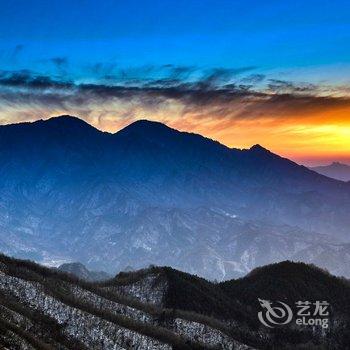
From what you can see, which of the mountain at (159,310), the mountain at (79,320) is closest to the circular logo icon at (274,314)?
the mountain at (159,310)

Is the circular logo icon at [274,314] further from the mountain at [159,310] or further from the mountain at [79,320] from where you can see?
the mountain at [79,320]

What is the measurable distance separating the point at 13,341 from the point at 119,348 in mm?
23437

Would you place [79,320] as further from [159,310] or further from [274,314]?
[274,314]

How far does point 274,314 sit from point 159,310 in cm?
3321

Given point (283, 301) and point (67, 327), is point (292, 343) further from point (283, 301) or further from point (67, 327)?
point (67, 327)

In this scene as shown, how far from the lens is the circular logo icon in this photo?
11788cm

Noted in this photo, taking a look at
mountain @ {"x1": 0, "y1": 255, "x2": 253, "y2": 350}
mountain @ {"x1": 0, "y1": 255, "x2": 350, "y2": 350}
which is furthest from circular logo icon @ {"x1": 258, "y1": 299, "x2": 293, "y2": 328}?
mountain @ {"x1": 0, "y1": 255, "x2": 253, "y2": 350}

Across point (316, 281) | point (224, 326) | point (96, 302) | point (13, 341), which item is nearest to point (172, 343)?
point (96, 302)

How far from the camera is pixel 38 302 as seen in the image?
79.9 metres

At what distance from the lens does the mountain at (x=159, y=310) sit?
250ft

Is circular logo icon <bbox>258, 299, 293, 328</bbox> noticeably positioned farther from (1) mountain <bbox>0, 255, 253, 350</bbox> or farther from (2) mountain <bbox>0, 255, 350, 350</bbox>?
(1) mountain <bbox>0, 255, 253, 350</bbox>

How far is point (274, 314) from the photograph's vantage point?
415 ft

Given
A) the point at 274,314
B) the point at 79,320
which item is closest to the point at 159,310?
the point at 79,320

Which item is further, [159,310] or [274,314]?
[274,314]
